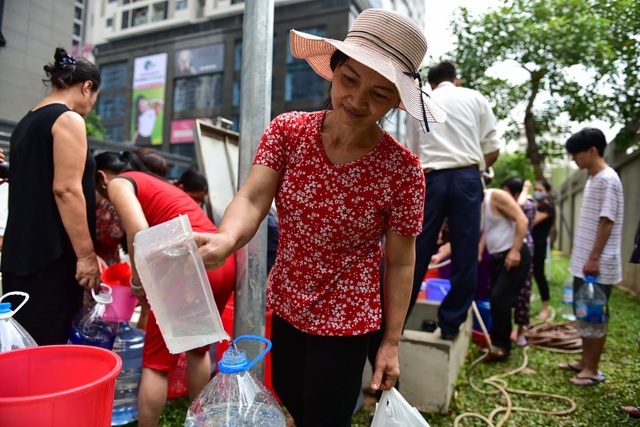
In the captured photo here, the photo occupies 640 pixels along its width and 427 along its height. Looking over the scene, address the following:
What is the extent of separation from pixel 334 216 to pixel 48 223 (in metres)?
1.25

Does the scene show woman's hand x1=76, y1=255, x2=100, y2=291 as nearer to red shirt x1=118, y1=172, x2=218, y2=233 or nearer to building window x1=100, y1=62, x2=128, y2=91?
red shirt x1=118, y1=172, x2=218, y2=233

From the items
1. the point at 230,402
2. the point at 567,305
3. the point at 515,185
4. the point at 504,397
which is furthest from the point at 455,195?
the point at 567,305

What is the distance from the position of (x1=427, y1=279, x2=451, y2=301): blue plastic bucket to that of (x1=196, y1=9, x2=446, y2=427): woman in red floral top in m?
2.73

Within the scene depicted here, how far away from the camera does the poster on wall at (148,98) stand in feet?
49.7

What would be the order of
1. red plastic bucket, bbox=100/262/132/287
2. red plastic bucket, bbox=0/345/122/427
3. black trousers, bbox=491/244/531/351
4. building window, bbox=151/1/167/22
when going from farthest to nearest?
building window, bbox=151/1/167/22
black trousers, bbox=491/244/531/351
red plastic bucket, bbox=100/262/132/287
red plastic bucket, bbox=0/345/122/427

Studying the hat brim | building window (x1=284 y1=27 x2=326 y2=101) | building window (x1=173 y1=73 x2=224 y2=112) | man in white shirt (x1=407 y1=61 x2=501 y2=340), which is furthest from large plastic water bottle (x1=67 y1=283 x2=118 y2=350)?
building window (x1=173 y1=73 x2=224 y2=112)

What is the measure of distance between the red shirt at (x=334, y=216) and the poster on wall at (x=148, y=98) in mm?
13596

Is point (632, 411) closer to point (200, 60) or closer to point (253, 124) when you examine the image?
point (253, 124)

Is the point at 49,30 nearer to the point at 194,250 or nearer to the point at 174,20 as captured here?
the point at 194,250

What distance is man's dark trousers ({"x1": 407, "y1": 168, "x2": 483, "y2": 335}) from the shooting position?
279 centimetres

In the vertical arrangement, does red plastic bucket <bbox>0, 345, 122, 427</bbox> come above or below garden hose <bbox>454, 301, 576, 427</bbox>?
above

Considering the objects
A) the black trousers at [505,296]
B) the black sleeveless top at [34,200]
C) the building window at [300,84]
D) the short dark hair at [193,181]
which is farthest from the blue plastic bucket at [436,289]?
the building window at [300,84]

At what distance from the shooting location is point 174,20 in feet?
32.8

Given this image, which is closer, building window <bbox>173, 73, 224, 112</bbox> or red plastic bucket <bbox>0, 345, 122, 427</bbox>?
red plastic bucket <bbox>0, 345, 122, 427</bbox>
